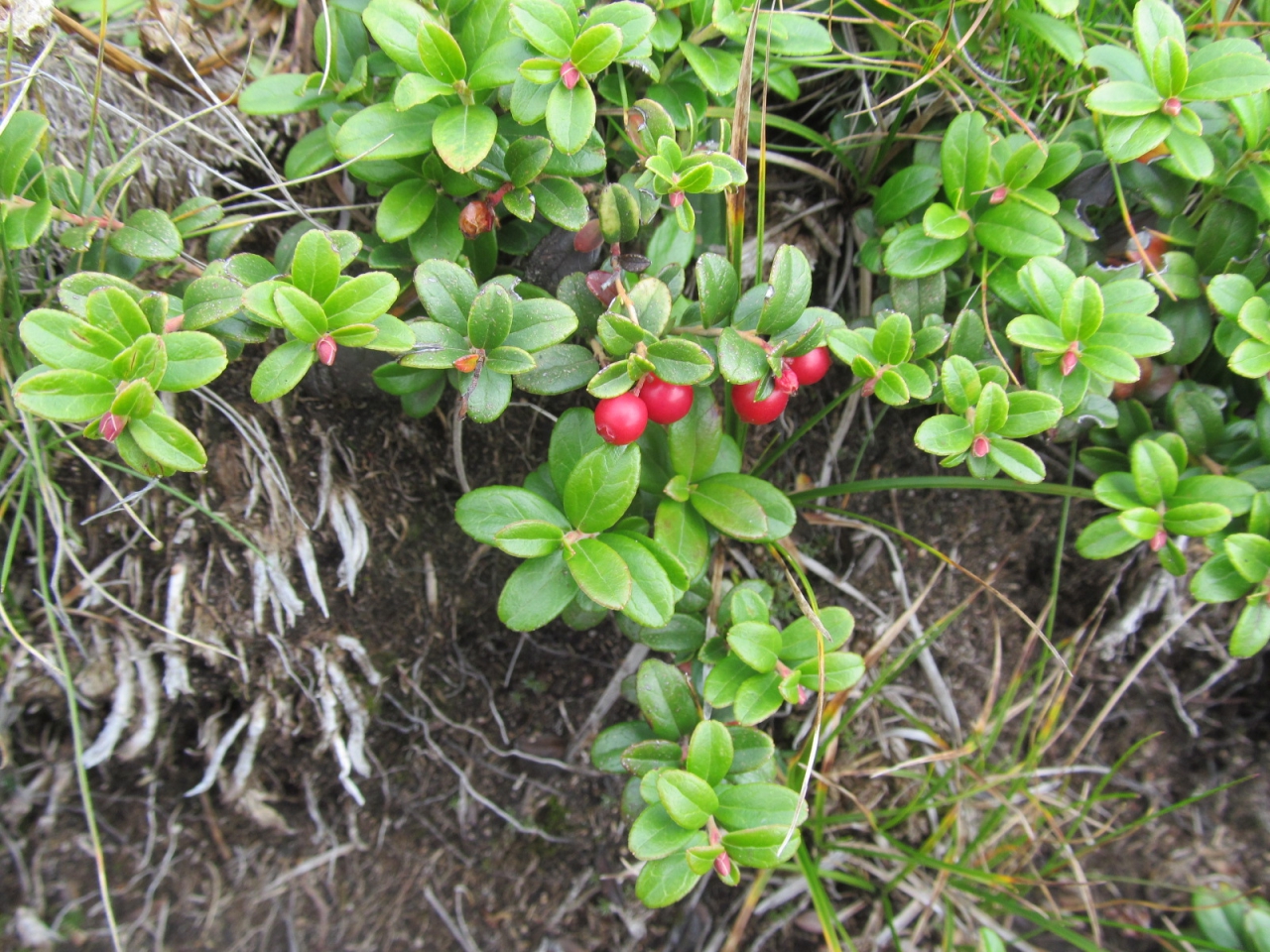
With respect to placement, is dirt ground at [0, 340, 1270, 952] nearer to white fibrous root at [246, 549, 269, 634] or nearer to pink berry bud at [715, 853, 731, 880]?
white fibrous root at [246, 549, 269, 634]

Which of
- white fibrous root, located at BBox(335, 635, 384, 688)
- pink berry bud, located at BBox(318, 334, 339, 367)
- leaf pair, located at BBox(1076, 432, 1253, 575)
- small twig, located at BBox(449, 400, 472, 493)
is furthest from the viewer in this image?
white fibrous root, located at BBox(335, 635, 384, 688)

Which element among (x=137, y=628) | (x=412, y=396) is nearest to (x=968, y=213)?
(x=412, y=396)

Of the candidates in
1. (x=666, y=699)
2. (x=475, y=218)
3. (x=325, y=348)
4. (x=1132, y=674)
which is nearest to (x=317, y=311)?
(x=325, y=348)

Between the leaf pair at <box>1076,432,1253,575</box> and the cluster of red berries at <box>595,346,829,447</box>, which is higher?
the cluster of red berries at <box>595,346,829,447</box>

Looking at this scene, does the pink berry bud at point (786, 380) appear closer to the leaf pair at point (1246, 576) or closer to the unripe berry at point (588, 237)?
the unripe berry at point (588, 237)

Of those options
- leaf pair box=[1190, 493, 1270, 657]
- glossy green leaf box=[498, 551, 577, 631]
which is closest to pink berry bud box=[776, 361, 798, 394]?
glossy green leaf box=[498, 551, 577, 631]

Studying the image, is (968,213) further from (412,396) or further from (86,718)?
(86,718)
